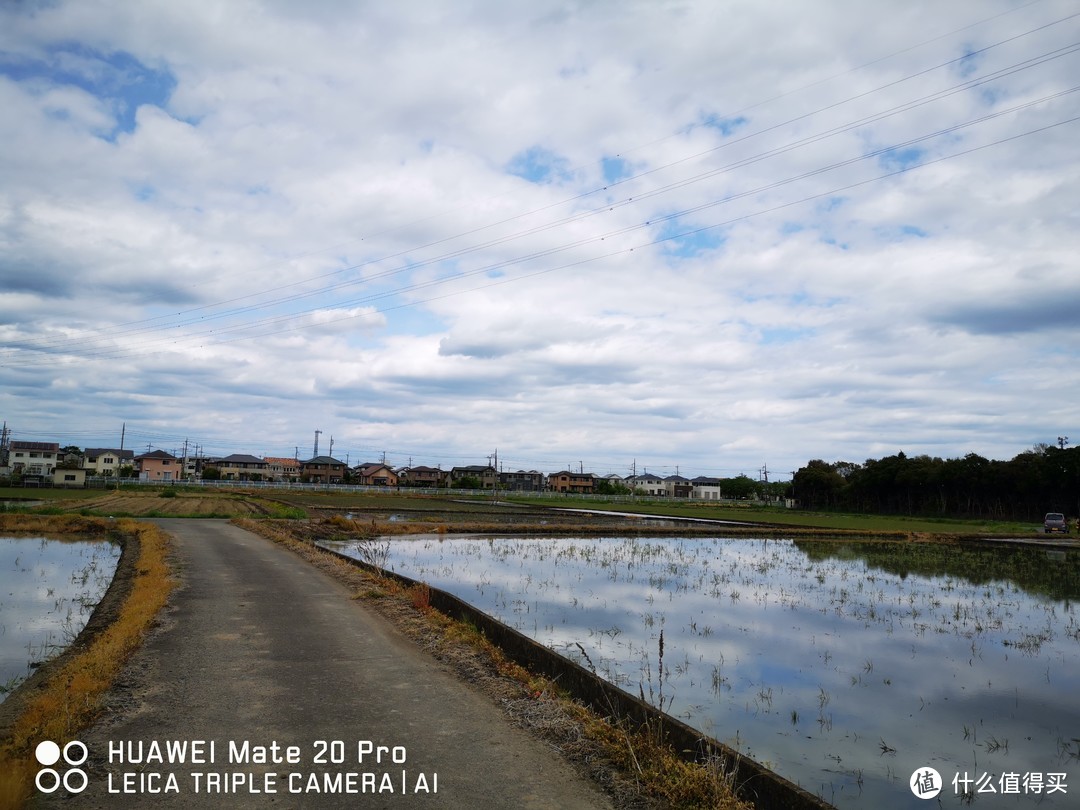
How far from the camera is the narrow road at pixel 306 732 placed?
14.4ft

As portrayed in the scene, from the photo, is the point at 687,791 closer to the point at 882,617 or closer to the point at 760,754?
the point at 760,754

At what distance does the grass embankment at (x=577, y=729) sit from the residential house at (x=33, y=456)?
348ft

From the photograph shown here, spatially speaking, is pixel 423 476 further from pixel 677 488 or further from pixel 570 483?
pixel 677 488

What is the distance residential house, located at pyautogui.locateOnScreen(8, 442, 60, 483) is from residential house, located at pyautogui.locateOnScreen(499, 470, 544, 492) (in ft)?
231

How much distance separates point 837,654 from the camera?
31.9 feet

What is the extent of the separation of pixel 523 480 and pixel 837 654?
132 metres

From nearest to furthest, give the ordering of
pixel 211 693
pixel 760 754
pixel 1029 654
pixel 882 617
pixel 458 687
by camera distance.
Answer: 1. pixel 760 754
2. pixel 211 693
3. pixel 458 687
4. pixel 1029 654
5. pixel 882 617

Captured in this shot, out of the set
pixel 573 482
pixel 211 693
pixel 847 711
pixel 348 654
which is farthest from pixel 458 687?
pixel 573 482

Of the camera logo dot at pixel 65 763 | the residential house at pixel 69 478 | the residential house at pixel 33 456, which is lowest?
the residential house at pixel 69 478

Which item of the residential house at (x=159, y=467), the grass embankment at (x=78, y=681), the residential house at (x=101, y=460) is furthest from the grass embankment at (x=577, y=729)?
the residential house at (x=101, y=460)

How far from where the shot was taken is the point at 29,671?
7344mm

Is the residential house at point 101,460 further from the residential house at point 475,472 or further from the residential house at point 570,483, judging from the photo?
the residential house at point 570,483

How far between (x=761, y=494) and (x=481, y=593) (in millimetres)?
121470

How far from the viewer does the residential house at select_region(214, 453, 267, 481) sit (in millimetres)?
118188
